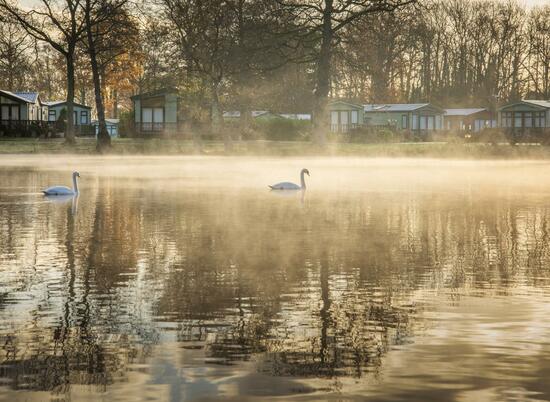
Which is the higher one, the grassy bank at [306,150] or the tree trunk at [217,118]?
the tree trunk at [217,118]

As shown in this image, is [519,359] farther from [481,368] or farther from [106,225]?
[106,225]

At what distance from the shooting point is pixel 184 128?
88125 millimetres

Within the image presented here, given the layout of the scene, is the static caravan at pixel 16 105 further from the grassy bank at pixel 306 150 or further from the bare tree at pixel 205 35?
the bare tree at pixel 205 35

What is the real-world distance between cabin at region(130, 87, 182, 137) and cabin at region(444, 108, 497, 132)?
43.4m

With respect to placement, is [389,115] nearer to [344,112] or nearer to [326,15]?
[344,112]

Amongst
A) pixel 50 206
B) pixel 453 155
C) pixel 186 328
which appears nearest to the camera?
pixel 186 328

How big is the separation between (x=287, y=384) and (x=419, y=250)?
872cm

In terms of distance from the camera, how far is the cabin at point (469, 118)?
124375mm

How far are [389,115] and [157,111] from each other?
32904 millimetres

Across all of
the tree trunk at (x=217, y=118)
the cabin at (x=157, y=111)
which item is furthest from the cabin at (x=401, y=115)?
the tree trunk at (x=217, y=118)

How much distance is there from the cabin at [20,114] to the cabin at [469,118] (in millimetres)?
48987

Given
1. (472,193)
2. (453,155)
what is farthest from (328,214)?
(453,155)

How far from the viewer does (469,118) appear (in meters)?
125

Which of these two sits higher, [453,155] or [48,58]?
[48,58]
